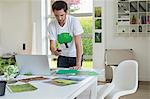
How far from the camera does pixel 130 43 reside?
5.64 metres

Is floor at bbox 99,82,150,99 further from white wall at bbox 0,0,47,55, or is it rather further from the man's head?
white wall at bbox 0,0,47,55

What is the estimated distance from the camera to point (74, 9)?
611 cm

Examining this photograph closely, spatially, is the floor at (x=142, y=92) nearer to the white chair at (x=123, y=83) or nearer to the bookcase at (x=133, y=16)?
the bookcase at (x=133, y=16)

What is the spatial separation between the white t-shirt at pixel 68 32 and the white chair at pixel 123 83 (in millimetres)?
579

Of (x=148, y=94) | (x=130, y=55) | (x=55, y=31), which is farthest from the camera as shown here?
(x=130, y=55)

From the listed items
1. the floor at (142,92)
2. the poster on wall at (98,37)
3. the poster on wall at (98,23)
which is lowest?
the floor at (142,92)

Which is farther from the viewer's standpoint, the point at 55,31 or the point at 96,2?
the point at 96,2

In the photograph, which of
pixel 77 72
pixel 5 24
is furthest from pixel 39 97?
pixel 5 24

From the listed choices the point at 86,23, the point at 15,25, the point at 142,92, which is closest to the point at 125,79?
the point at 142,92

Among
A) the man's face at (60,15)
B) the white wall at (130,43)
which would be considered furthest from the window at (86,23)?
the man's face at (60,15)

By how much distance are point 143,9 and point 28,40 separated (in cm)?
279

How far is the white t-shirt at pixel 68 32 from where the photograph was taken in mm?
2794

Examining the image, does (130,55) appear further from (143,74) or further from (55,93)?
(55,93)

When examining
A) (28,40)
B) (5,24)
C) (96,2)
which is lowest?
(28,40)
